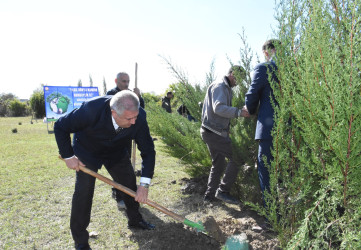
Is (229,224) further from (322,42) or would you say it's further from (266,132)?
(322,42)

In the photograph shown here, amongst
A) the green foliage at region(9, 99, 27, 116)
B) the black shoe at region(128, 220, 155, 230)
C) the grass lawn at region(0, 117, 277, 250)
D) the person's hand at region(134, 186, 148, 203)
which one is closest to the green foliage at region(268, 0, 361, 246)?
the grass lawn at region(0, 117, 277, 250)

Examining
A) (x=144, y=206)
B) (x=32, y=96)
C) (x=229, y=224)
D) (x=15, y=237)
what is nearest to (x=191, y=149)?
(x=144, y=206)

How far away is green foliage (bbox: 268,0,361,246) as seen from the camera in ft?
5.55

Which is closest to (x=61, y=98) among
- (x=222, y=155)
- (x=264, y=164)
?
(x=222, y=155)

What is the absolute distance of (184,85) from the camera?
16.8 ft

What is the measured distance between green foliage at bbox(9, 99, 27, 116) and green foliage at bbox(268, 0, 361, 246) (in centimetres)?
3862

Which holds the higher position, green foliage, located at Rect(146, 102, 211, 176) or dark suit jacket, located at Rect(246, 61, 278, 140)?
dark suit jacket, located at Rect(246, 61, 278, 140)

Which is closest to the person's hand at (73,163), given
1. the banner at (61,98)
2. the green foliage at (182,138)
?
the green foliage at (182,138)

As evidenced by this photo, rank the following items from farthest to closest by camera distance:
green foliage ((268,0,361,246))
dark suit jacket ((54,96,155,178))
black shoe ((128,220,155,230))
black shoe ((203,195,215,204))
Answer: black shoe ((203,195,215,204)) < black shoe ((128,220,155,230)) < dark suit jacket ((54,96,155,178)) < green foliage ((268,0,361,246))

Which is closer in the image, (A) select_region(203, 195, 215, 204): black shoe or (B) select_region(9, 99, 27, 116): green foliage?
(A) select_region(203, 195, 215, 204): black shoe

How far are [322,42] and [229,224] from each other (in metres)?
2.38

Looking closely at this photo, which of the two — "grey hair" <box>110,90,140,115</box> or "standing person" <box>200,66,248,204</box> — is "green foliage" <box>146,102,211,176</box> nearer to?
"standing person" <box>200,66,248,204</box>

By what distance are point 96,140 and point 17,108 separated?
1477 inches

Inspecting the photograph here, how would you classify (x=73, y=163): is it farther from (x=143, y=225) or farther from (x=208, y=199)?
(x=208, y=199)
